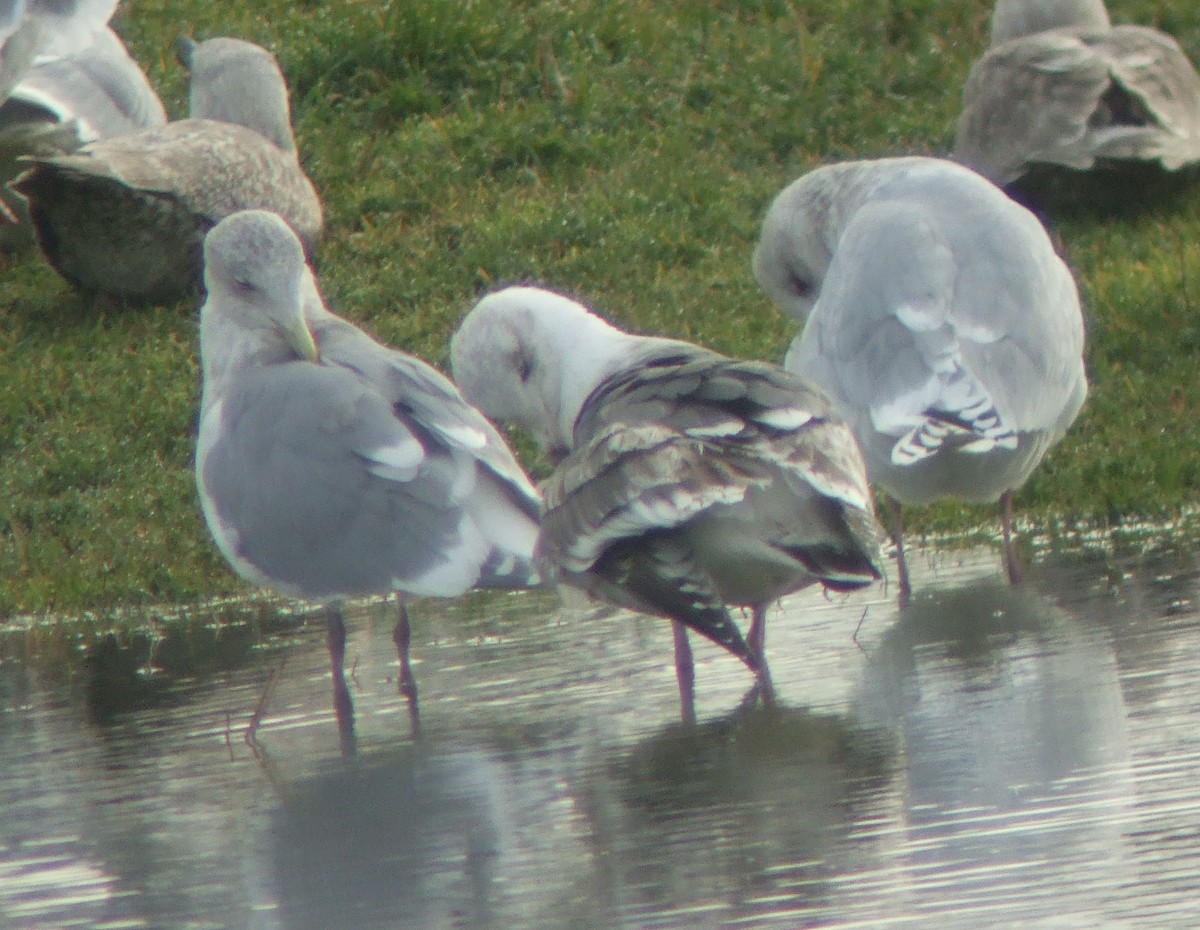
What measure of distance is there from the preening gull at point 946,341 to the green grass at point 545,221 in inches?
31.9

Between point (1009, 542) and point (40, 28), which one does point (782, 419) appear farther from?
point (40, 28)

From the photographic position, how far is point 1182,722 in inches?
166

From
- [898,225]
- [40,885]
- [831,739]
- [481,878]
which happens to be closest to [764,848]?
[481,878]

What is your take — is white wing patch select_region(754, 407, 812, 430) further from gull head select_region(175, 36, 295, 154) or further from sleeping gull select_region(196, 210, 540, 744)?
gull head select_region(175, 36, 295, 154)

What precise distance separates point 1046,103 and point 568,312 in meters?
5.07

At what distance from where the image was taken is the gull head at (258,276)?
591cm

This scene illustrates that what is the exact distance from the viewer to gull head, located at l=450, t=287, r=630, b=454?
5.87 metres

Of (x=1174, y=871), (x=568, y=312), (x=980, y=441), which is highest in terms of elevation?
(x=568, y=312)

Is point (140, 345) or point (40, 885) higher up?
point (140, 345)

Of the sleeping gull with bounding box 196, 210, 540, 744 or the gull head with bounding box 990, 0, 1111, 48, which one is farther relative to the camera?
the gull head with bounding box 990, 0, 1111, 48

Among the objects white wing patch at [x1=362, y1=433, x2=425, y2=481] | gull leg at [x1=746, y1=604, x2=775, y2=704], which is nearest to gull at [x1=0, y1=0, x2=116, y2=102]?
white wing patch at [x1=362, y1=433, x2=425, y2=481]

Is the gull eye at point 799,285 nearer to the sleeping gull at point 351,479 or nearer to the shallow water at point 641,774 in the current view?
the shallow water at point 641,774

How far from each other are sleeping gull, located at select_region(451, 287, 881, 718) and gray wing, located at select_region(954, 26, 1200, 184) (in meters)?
5.49

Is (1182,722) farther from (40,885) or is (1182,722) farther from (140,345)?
(140,345)
